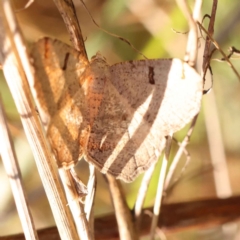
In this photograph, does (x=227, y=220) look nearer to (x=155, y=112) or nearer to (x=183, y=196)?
(x=183, y=196)

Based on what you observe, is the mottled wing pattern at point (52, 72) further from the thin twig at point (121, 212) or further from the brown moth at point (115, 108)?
the thin twig at point (121, 212)

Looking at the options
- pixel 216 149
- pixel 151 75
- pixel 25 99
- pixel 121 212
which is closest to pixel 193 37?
pixel 151 75

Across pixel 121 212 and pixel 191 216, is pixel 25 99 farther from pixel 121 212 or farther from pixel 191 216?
pixel 191 216

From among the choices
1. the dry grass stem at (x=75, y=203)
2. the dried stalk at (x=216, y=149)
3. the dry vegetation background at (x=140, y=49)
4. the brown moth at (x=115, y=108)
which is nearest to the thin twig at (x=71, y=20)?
the brown moth at (x=115, y=108)

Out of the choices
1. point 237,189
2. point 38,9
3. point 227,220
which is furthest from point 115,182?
point 237,189

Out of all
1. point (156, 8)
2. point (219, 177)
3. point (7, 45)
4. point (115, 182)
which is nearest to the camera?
point (7, 45)

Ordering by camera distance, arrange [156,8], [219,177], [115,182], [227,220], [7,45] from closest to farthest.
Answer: [7,45], [115,182], [227,220], [156,8], [219,177]
